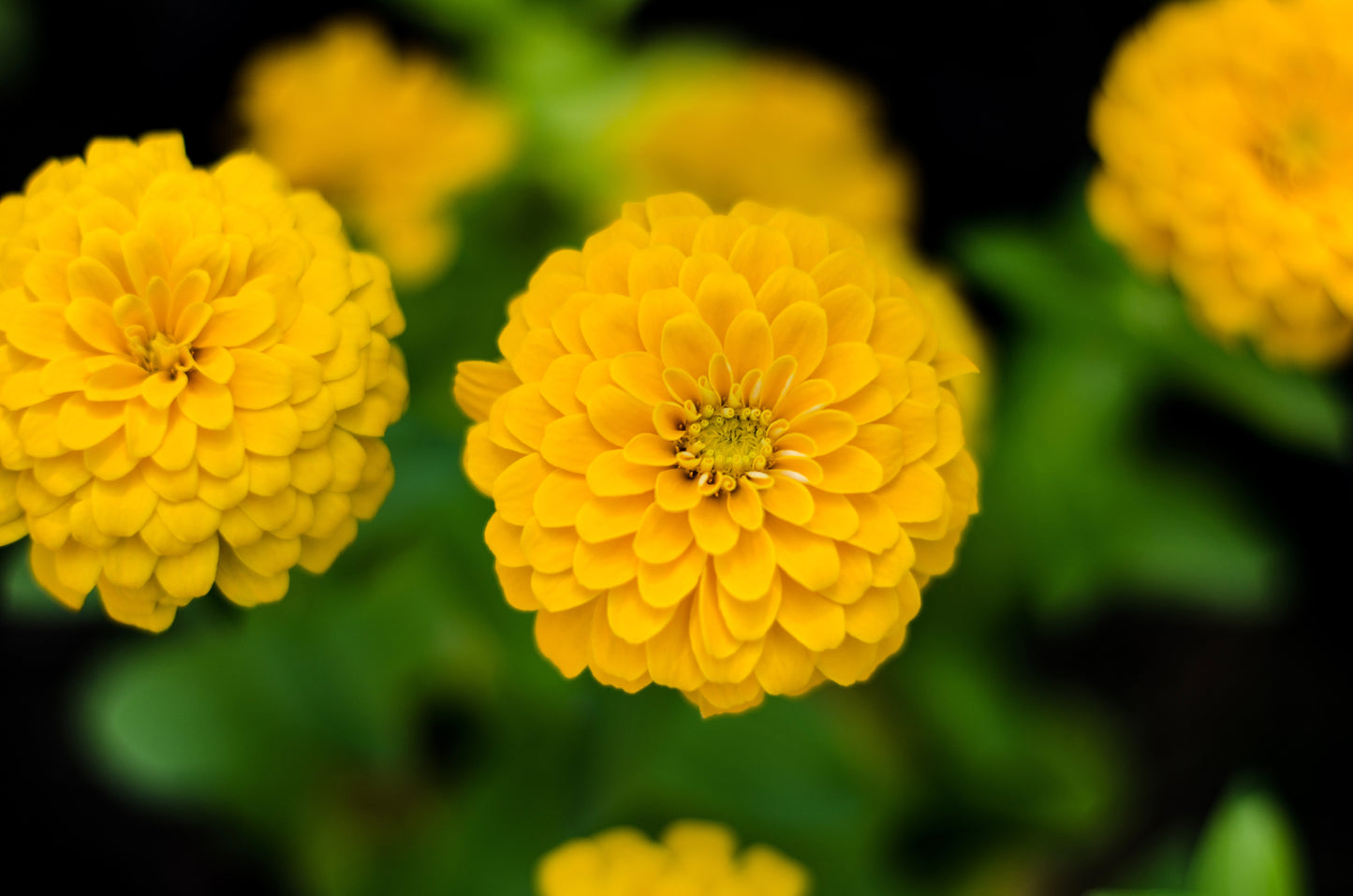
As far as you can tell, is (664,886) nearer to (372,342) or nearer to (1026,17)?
(372,342)

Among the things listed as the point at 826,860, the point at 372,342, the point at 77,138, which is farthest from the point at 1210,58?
the point at 77,138

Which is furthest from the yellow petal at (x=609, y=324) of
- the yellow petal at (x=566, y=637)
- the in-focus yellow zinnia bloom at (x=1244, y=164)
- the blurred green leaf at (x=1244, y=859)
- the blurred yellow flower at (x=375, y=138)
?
the blurred green leaf at (x=1244, y=859)

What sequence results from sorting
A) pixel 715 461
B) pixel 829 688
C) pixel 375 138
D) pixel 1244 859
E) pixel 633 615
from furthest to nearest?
1. pixel 829 688
2. pixel 375 138
3. pixel 1244 859
4. pixel 715 461
5. pixel 633 615

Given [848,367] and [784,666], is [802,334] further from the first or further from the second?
[784,666]

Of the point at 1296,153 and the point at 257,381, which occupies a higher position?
the point at 1296,153

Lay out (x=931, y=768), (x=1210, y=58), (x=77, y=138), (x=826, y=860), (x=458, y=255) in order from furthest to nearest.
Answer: (x=77, y=138) < (x=931, y=768) < (x=458, y=255) < (x=826, y=860) < (x=1210, y=58)

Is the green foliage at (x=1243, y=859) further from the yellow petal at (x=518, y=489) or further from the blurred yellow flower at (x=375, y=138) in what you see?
the blurred yellow flower at (x=375, y=138)

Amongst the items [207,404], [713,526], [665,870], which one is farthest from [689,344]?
[665,870]
